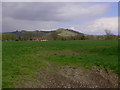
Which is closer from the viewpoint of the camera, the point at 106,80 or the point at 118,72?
the point at 106,80

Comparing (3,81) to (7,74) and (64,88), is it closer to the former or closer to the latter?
(7,74)

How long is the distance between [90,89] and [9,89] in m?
4.28

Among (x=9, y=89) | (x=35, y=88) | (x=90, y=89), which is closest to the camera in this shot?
(x=9, y=89)

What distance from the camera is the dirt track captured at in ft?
35.0

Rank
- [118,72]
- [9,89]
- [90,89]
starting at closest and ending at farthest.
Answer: [9,89] → [90,89] → [118,72]

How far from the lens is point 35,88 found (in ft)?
32.2

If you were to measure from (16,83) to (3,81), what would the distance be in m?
0.72

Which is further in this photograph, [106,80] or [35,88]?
[106,80]

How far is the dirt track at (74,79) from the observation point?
35.0ft

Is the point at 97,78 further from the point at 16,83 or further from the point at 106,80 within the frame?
the point at 16,83

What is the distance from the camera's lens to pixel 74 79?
12023 millimetres

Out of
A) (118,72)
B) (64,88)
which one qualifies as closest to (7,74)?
(64,88)

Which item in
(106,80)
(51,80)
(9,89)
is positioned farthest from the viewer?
(106,80)

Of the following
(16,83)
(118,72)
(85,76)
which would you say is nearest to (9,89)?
(16,83)
